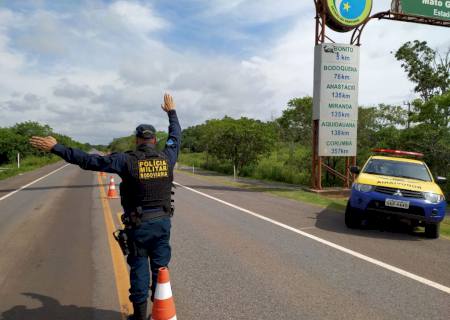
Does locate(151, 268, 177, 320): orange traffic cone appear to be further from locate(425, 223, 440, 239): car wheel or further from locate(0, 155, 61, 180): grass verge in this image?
locate(0, 155, 61, 180): grass verge

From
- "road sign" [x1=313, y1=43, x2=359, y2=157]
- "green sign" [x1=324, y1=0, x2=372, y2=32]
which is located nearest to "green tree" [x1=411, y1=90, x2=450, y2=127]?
"road sign" [x1=313, y1=43, x2=359, y2=157]

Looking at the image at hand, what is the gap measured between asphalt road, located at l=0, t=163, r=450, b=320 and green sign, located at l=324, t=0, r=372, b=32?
10.8 metres

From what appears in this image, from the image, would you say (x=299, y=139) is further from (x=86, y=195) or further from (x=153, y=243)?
(x=153, y=243)

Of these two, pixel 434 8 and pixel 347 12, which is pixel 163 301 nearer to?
pixel 347 12

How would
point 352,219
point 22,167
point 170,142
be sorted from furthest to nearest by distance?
1. point 22,167
2. point 352,219
3. point 170,142

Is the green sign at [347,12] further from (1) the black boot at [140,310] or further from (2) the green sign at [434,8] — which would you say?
(1) the black boot at [140,310]

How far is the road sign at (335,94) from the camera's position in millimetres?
17625

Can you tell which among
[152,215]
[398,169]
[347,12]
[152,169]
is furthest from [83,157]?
[347,12]

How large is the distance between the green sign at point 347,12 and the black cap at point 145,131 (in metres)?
15.8

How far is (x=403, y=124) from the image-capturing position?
79.4ft

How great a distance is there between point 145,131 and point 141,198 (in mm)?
640

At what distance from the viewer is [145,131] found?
3898mm

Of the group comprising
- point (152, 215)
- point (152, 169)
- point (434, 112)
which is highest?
point (434, 112)

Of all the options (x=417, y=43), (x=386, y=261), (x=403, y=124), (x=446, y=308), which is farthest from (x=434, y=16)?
(x=446, y=308)
